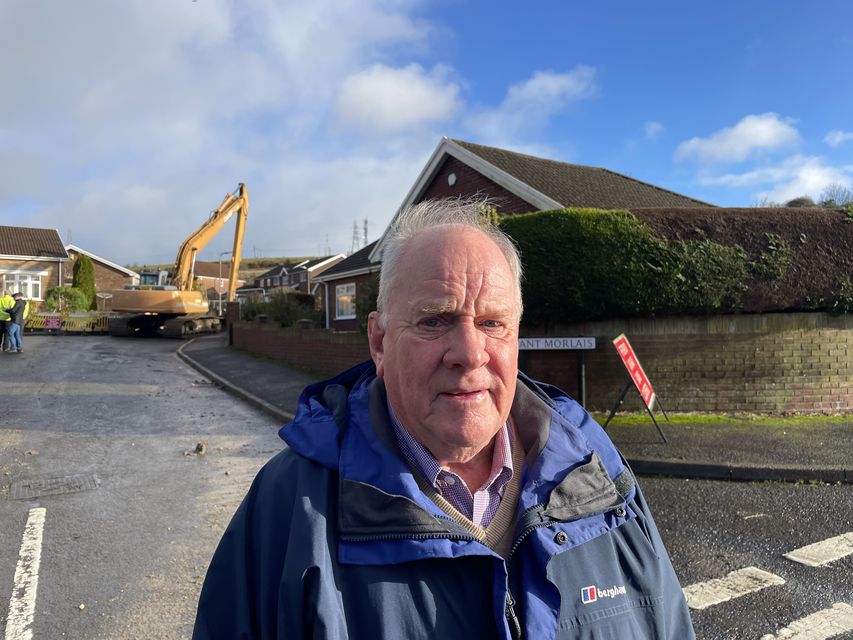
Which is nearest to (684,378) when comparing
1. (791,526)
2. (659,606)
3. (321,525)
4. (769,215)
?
(769,215)

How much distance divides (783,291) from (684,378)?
2.02 meters

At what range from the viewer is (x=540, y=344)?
8.19 metres

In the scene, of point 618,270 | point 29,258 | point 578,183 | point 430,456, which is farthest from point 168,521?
point 29,258

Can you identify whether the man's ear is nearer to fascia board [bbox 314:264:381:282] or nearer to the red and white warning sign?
the red and white warning sign

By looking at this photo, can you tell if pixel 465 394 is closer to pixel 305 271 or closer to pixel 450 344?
pixel 450 344

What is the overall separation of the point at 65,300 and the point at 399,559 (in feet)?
138

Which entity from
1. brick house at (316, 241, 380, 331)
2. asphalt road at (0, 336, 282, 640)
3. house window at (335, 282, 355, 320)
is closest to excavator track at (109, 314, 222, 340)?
brick house at (316, 241, 380, 331)

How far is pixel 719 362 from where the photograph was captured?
8734mm

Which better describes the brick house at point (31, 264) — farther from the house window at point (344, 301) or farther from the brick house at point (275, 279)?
the brick house at point (275, 279)

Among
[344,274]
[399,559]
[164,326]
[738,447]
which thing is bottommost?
[738,447]

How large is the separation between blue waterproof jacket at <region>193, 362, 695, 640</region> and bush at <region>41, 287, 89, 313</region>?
40074 millimetres

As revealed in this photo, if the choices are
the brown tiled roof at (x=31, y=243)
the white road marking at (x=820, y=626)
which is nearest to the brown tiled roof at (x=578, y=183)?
the white road marking at (x=820, y=626)

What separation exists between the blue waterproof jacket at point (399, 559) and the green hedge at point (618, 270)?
7139mm

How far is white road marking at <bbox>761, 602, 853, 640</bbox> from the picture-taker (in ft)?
10.6
